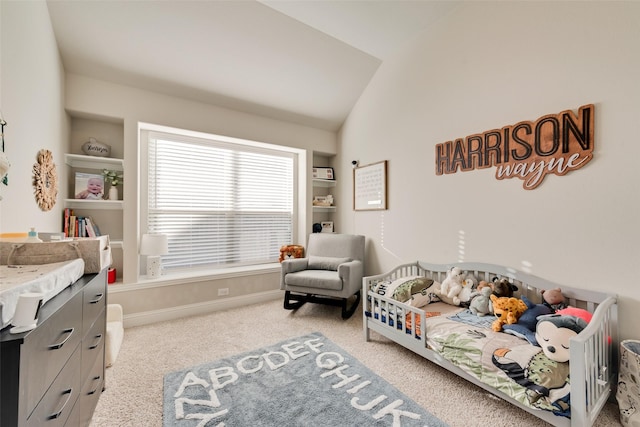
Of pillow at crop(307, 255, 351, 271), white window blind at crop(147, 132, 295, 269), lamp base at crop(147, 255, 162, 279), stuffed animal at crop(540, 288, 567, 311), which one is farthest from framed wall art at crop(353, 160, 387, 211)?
lamp base at crop(147, 255, 162, 279)

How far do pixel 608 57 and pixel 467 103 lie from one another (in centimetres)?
88

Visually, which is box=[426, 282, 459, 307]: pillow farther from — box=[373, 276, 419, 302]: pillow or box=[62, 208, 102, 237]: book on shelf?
box=[62, 208, 102, 237]: book on shelf

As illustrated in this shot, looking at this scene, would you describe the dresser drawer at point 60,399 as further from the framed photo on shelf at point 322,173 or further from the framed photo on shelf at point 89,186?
the framed photo on shelf at point 322,173

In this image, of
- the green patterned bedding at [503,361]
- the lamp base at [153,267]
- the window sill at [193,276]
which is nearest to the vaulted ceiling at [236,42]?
the lamp base at [153,267]

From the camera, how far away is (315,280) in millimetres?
2891

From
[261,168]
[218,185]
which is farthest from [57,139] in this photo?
[261,168]

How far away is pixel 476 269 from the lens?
2314mm

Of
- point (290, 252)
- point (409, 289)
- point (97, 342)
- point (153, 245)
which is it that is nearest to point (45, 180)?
point (153, 245)

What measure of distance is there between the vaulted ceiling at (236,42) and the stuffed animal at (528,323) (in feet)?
8.70

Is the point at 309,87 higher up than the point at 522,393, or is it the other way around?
the point at 309,87

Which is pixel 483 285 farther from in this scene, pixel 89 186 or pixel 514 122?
pixel 89 186

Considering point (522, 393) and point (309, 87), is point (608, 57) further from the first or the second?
point (309, 87)

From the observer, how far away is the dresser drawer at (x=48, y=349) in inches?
29.3

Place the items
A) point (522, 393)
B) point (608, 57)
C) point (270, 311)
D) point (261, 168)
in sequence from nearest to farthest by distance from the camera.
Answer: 1. point (522, 393)
2. point (608, 57)
3. point (270, 311)
4. point (261, 168)
